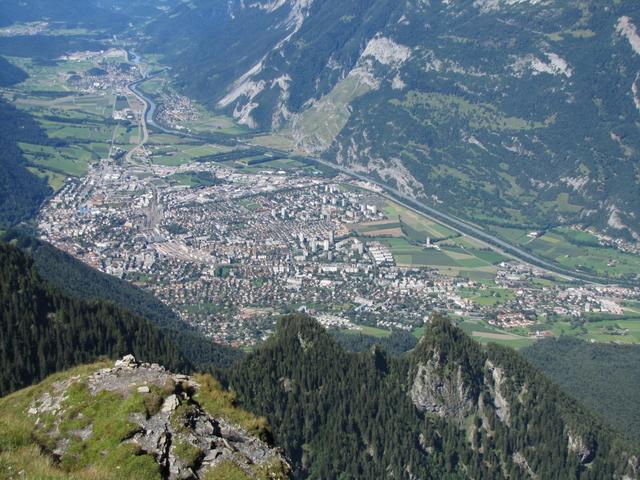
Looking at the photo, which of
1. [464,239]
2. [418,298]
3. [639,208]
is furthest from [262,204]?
[639,208]

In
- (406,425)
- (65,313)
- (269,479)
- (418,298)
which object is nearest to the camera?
(269,479)

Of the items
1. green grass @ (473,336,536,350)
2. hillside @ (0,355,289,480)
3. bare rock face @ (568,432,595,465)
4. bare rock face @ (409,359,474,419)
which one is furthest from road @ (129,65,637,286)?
hillside @ (0,355,289,480)

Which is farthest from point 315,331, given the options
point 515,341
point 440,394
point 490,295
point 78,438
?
point 490,295

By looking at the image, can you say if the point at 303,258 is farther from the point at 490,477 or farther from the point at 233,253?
the point at 490,477

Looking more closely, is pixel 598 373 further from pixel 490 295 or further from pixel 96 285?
pixel 96 285

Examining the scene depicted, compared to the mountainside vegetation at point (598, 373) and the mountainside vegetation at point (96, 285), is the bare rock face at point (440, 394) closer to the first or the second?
the mountainside vegetation at point (598, 373)

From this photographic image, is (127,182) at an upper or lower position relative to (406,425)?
upper
